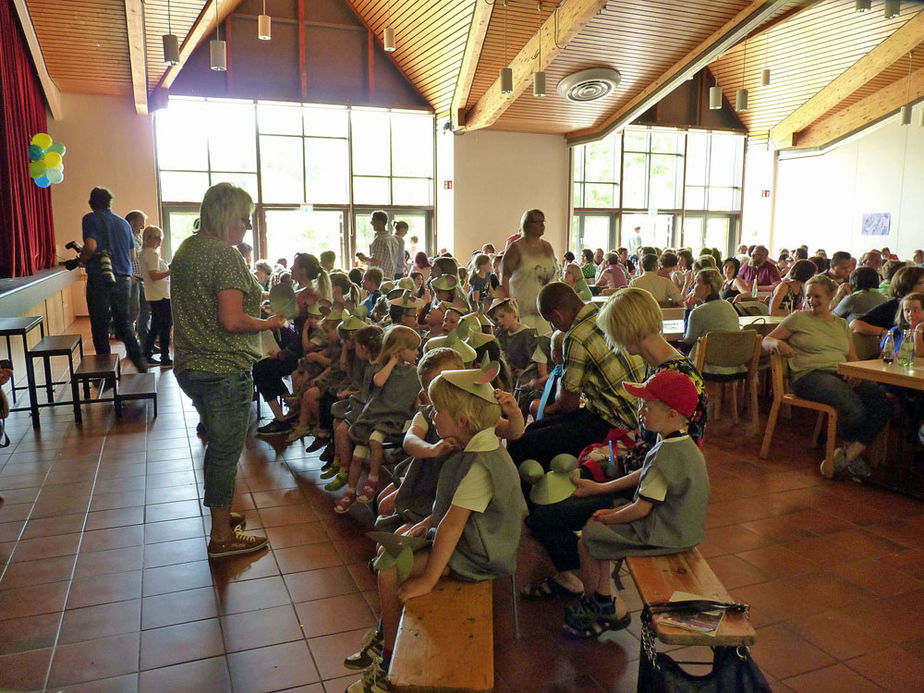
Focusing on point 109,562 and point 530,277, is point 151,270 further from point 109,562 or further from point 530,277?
point 109,562

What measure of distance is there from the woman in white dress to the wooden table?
2.09 m

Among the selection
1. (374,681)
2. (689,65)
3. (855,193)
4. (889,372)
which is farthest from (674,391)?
(855,193)

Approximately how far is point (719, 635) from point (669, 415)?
688 mm

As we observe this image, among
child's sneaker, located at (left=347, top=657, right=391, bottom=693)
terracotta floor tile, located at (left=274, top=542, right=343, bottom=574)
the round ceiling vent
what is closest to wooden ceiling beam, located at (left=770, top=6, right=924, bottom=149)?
the round ceiling vent

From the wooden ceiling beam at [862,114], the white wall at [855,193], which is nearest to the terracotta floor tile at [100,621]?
the white wall at [855,193]

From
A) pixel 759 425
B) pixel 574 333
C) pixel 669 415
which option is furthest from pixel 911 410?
pixel 669 415

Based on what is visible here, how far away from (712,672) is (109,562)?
2576 millimetres

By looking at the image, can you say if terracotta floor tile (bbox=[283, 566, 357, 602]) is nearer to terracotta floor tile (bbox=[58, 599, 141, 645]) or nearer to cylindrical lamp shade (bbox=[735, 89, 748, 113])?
terracotta floor tile (bbox=[58, 599, 141, 645])

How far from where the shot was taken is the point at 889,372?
3.77m

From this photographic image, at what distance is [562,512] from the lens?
2.59m

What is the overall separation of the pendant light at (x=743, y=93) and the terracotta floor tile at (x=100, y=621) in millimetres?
11184

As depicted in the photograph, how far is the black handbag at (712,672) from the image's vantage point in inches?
69.4

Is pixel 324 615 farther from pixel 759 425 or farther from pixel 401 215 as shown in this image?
pixel 401 215

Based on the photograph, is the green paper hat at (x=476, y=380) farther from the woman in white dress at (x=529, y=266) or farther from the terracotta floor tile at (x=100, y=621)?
the woman in white dress at (x=529, y=266)
